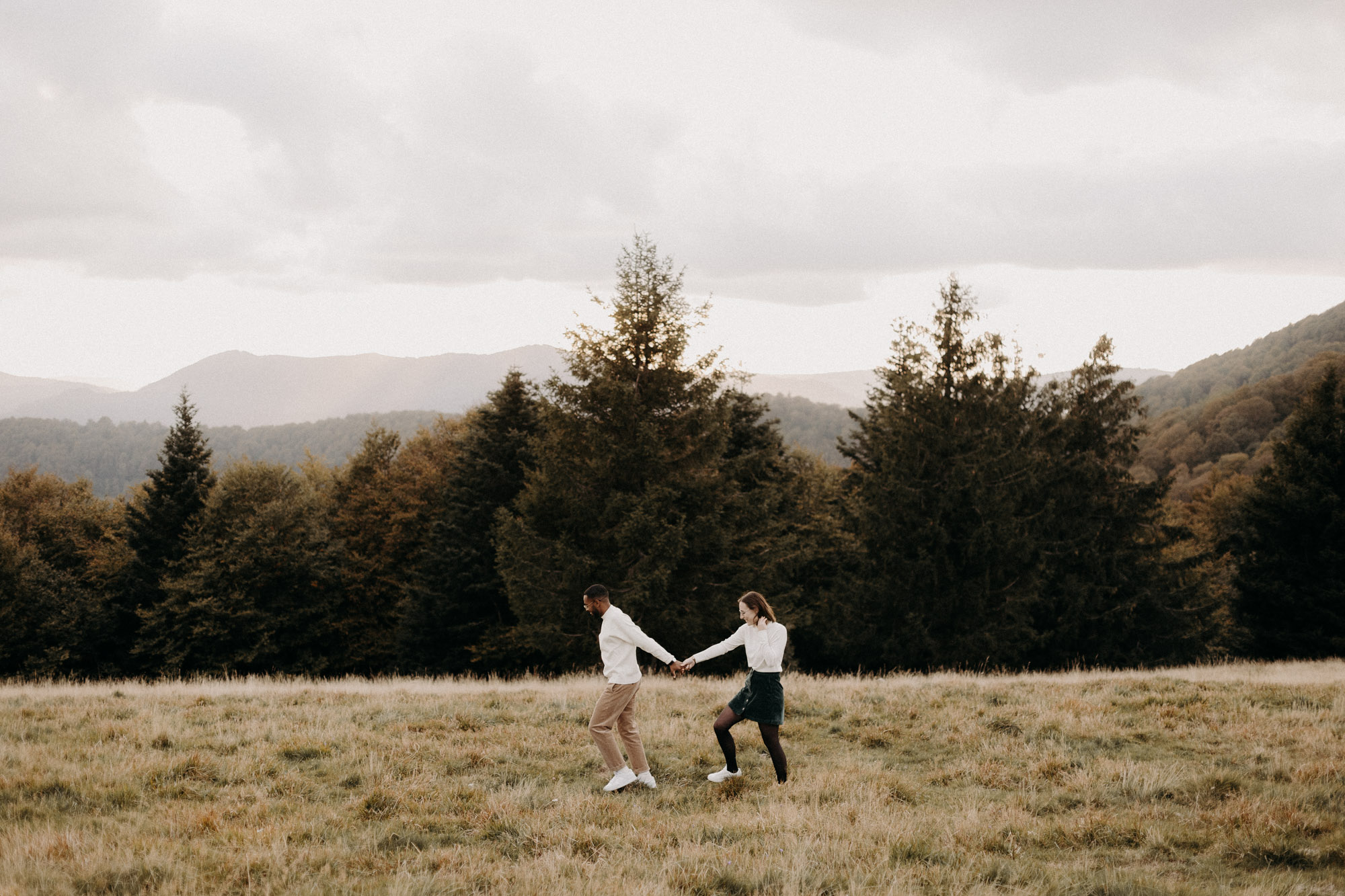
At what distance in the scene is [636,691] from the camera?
8.16m

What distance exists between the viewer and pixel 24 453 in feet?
624

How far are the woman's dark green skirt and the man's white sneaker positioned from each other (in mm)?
1243

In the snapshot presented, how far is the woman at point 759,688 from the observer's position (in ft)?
27.1

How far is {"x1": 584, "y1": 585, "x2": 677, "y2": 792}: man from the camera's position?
27.1ft

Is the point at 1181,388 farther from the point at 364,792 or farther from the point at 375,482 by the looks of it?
the point at 364,792

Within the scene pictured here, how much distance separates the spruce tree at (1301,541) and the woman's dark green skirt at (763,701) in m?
31.1

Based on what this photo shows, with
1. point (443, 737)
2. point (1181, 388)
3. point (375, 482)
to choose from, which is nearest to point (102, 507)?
point (375, 482)

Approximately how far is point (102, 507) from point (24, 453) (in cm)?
18531

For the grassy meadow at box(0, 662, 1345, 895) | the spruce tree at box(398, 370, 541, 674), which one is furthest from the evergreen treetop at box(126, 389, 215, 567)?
the grassy meadow at box(0, 662, 1345, 895)

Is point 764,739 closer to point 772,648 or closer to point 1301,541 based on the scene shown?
point 772,648

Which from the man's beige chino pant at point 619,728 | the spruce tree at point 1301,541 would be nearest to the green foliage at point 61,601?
the man's beige chino pant at point 619,728

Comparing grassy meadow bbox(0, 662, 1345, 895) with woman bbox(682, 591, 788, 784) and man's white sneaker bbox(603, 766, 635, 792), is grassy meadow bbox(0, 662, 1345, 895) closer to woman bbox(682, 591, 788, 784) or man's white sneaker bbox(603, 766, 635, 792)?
man's white sneaker bbox(603, 766, 635, 792)

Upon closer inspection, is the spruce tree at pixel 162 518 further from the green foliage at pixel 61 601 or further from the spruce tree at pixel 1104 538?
the spruce tree at pixel 1104 538

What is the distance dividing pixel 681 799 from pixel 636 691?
1.13 meters
